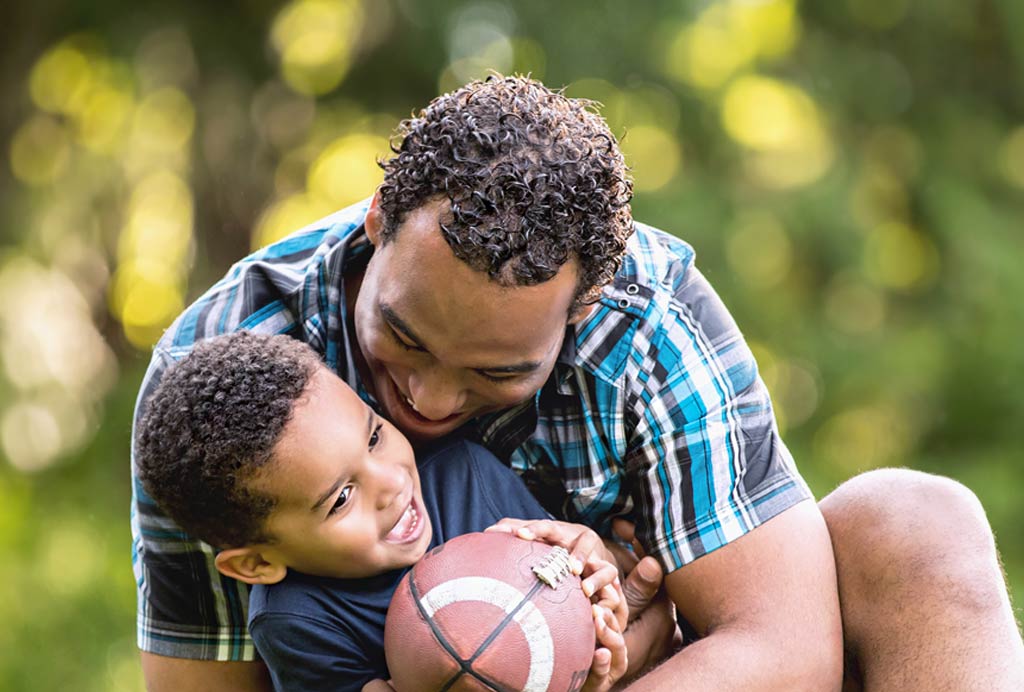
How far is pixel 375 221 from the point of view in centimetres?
288

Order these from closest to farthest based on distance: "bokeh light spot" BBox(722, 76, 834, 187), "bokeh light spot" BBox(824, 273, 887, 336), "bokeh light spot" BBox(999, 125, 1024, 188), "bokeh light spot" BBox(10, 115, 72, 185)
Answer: "bokeh light spot" BBox(722, 76, 834, 187), "bokeh light spot" BBox(824, 273, 887, 336), "bokeh light spot" BBox(10, 115, 72, 185), "bokeh light spot" BBox(999, 125, 1024, 188)

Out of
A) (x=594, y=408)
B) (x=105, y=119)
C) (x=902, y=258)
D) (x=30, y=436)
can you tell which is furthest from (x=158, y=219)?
(x=594, y=408)

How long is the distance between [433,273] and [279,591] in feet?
2.30

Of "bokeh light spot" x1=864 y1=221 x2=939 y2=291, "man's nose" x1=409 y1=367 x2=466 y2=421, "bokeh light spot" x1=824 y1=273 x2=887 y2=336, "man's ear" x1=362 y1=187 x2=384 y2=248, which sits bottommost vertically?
"bokeh light spot" x1=824 y1=273 x2=887 y2=336

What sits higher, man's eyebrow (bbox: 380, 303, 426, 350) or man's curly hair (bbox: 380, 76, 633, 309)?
man's curly hair (bbox: 380, 76, 633, 309)

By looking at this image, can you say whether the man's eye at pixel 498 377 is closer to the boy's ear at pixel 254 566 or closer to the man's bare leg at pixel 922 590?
the boy's ear at pixel 254 566

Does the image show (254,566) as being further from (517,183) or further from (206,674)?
(517,183)

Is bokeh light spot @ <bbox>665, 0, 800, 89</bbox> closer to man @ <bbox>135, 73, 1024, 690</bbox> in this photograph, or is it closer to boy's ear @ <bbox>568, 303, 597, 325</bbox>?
man @ <bbox>135, 73, 1024, 690</bbox>

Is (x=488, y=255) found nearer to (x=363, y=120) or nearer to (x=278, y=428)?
(x=278, y=428)

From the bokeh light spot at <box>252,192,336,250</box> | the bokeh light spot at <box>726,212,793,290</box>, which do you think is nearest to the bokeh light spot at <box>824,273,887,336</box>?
the bokeh light spot at <box>726,212,793,290</box>

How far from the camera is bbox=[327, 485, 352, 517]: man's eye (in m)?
2.64

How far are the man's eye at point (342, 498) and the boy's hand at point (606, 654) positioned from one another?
53 centimetres

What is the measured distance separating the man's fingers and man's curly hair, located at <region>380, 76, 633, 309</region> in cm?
61

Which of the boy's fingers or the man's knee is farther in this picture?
the man's knee
